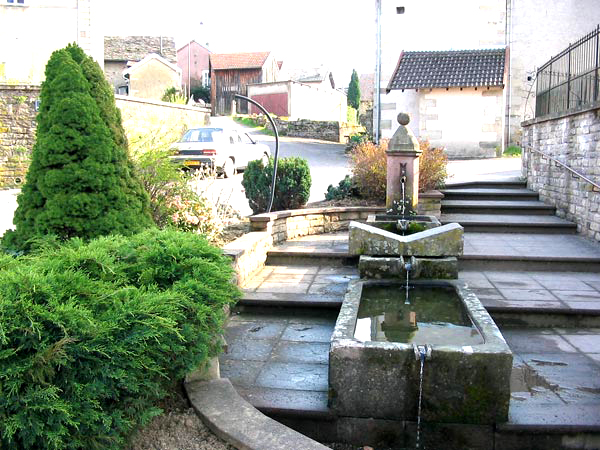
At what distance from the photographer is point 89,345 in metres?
2.75

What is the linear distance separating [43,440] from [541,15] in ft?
73.8

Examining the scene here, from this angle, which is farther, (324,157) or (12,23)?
(12,23)

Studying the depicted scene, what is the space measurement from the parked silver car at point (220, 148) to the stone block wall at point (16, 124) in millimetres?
4496

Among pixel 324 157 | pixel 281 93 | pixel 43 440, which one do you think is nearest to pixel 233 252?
pixel 43 440

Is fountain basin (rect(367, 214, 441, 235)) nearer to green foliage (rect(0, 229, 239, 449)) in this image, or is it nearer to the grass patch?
green foliage (rect(0, 229, 239, 449))

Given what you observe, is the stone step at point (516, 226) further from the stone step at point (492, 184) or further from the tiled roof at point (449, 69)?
the tiled roof at point (449, 69)

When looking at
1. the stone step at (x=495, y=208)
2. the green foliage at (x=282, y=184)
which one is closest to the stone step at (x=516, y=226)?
the stone step at (x=495, y=208)

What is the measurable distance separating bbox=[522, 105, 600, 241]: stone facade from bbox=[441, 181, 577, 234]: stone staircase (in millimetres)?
235

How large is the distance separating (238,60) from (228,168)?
37549 mm

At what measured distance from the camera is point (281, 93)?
4325 centimetres

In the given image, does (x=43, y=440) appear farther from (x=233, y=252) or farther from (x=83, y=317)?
(x=233, y=252)

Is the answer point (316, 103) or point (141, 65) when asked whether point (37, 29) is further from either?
point (316, 103)

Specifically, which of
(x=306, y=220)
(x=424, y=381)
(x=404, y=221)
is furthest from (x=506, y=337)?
(x=306, y=220)

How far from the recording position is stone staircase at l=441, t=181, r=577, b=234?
988cm
